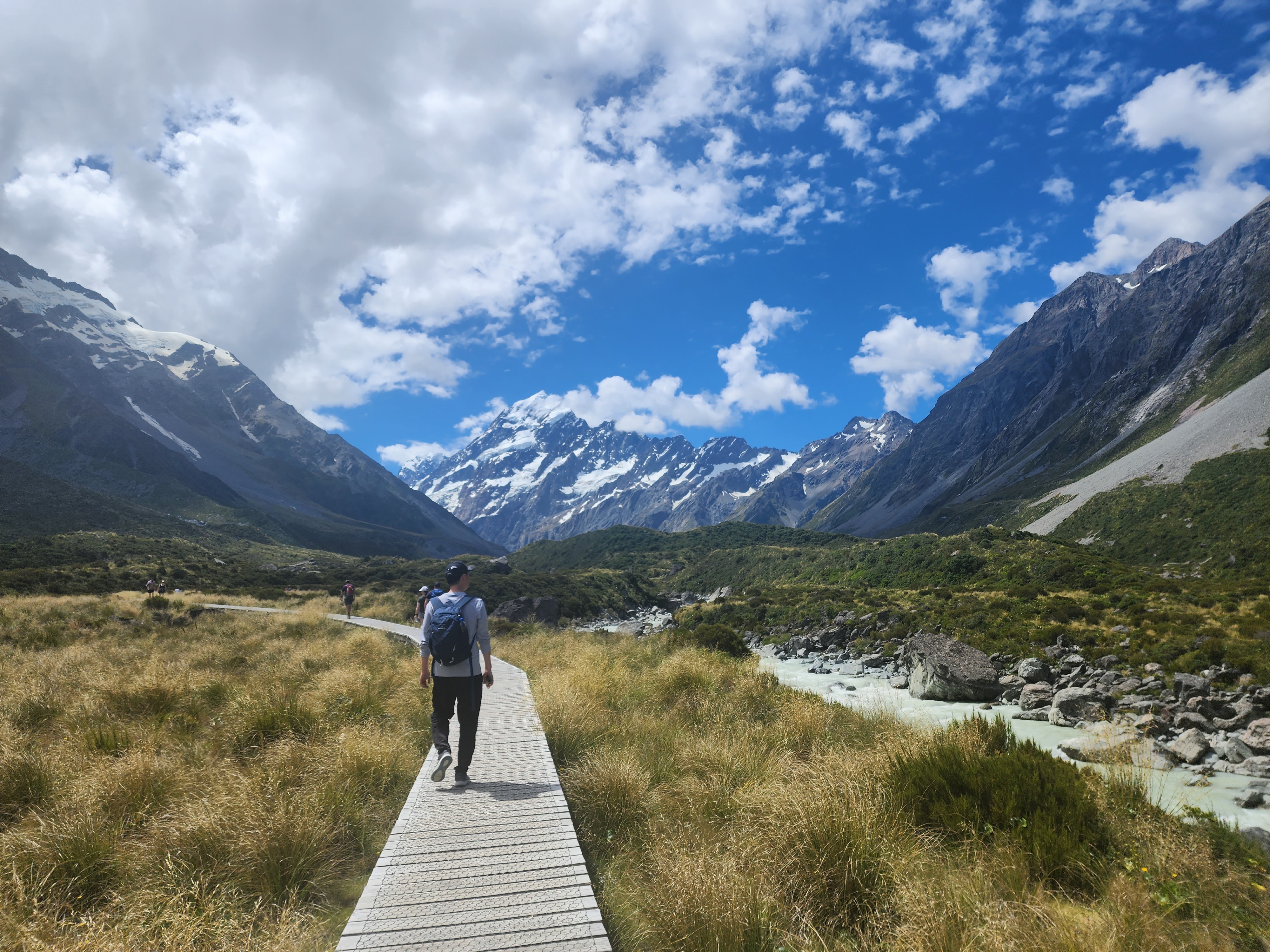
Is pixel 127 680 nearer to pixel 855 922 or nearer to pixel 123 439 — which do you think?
pixel 855 922

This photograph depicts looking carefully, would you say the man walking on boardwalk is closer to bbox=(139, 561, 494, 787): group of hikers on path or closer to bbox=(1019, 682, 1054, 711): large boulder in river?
bbox=(139, 561, 494, 787): group of hikers on path

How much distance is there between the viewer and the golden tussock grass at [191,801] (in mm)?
3912

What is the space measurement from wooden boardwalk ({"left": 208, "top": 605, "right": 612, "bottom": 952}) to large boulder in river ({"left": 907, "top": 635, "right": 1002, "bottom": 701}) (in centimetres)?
1522

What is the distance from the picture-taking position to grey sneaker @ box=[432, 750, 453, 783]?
634cm

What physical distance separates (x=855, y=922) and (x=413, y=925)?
3.08 meters

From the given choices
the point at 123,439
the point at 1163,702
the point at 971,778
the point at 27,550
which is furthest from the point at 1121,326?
the point at 123,439

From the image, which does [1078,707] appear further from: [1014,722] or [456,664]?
[456,664]

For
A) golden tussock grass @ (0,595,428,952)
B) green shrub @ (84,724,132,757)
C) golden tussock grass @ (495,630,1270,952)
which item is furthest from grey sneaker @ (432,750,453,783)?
green shrub @ (84,724,132,757)

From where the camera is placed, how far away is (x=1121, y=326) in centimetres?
16412

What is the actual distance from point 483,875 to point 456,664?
2.42m

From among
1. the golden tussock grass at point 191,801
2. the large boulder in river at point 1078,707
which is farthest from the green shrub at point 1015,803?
the large boulder in river at point 1078,707

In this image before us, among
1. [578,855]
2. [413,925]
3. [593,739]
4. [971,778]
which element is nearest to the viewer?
[413,925]

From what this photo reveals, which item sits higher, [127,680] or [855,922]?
[127,680]

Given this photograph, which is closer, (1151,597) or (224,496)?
(1151,597)
